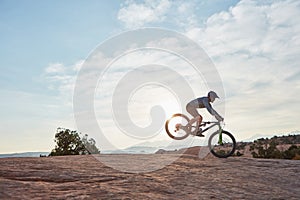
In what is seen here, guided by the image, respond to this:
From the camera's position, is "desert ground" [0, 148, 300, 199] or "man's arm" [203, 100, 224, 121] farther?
"man's arm" [203, 100, 224, 121]

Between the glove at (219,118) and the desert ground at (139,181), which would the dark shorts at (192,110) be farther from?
the desert ground at (139,181)

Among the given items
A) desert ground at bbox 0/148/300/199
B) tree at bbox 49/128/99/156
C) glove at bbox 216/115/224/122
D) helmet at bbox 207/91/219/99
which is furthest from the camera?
tree at bbox 49/128/99/156

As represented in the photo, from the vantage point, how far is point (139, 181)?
25.4 feet

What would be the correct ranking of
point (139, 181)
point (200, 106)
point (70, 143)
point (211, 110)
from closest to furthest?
point (139, 181), point (211, 110), point (200, 106), point (70, 143)

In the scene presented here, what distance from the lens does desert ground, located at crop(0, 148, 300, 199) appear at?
650 centimetres

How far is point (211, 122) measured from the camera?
1341 cm

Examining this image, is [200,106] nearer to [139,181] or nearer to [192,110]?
[192,110]

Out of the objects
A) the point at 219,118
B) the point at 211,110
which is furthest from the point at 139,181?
the point at 219,118

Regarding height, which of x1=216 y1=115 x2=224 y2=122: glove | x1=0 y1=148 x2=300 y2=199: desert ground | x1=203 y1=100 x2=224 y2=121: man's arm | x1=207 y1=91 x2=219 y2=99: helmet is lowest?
x1=0 y1=148 x2=300 y2=199: desert ground

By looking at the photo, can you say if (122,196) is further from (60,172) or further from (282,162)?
(282,162)

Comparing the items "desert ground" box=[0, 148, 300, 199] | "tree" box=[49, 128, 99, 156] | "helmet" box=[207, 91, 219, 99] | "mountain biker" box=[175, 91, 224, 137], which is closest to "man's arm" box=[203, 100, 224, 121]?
"mountain biker" box=[175, 91, 224, 137]

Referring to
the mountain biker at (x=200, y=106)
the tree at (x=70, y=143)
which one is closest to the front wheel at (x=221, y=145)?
the mountain biker at (x=200, y=106)

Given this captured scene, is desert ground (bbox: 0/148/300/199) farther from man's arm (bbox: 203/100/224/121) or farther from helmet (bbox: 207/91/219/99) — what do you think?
helmet (bbox: 207/91/219/99)

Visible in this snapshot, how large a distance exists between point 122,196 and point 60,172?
2.01m
